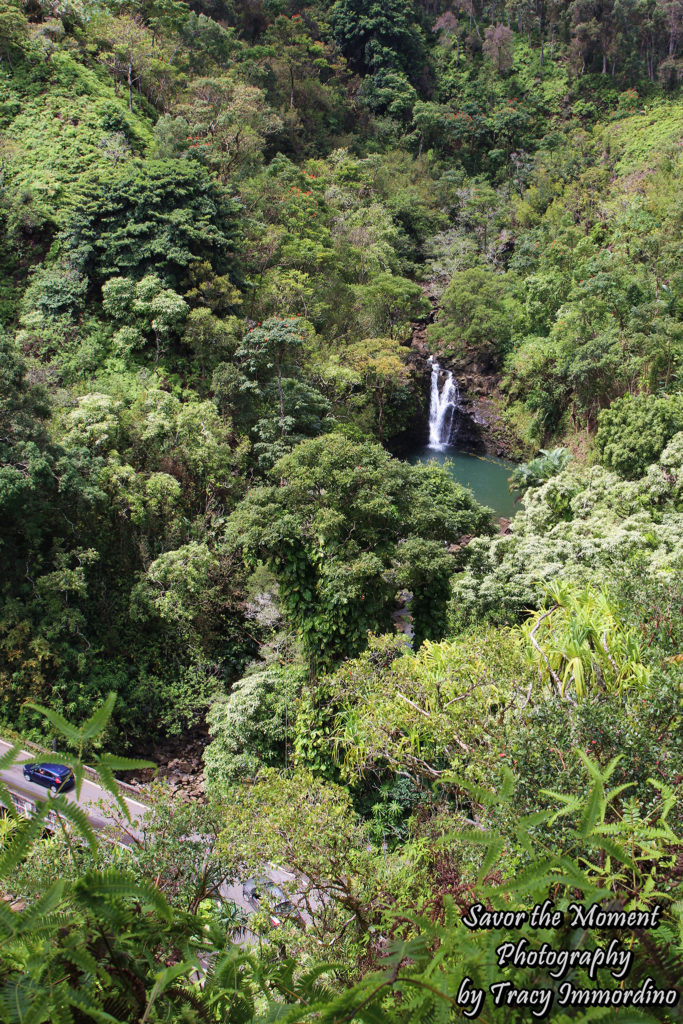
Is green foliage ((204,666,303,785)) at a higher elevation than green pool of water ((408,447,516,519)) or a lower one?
lower

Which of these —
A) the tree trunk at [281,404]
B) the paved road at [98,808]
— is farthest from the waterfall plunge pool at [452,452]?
the paved road at [98,808]

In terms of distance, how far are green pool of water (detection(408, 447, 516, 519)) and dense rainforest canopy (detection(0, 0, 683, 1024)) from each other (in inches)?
30.5

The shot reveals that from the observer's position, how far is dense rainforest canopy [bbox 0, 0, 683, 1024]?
132cm

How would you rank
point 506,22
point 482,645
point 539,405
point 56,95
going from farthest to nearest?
point 506,22 < point 539,405 < point 56,95 < point 482,645

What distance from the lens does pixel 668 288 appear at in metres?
17.6

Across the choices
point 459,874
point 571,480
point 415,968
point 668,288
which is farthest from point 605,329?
point 415,968

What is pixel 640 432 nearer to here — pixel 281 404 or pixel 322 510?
pixel 281 404

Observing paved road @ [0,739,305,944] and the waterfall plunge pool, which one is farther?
the waterfall plunge pool

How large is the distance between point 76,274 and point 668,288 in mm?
14637

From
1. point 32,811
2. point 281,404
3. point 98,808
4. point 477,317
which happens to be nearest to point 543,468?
Answer: point 281,404

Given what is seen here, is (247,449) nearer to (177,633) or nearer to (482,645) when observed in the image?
(177,633)

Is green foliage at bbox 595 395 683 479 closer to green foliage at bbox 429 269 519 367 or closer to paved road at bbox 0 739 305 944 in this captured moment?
green foliage at bbox 429 269 519 367

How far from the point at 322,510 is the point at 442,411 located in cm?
1358

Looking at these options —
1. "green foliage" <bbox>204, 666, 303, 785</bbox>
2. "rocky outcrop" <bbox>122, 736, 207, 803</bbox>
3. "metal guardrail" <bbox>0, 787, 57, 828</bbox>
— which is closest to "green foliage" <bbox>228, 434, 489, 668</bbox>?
"green foliage" <bbox>204, 666, 303, 785</bbox>
